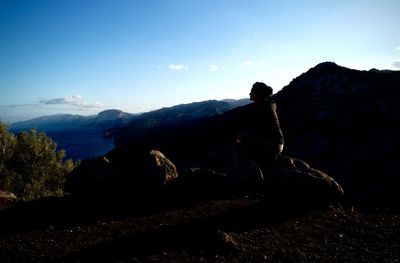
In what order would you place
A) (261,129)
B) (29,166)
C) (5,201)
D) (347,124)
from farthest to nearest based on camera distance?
(347,124), (29,166), (261,129), (5,201)

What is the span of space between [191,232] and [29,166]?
122ft

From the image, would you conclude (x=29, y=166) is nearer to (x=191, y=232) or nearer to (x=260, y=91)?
(x=260, y=91)

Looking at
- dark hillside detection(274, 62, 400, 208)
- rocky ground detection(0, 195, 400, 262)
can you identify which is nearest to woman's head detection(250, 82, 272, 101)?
rocky ground detection(0, 195, 400, 262)

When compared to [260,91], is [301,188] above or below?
below

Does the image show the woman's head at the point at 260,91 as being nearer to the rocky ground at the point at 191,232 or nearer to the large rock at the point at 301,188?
the large rock at the point at 301,188

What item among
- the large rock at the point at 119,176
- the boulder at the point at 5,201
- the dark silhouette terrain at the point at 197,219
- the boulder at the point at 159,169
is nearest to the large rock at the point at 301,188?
the dark silhouette terrain at the point at 197,219

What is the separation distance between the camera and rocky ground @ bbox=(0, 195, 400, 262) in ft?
25.6

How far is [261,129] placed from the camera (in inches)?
528

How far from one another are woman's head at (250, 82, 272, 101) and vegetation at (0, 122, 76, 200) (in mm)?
30681

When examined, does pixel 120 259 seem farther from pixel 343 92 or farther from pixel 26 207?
pixel 343 92

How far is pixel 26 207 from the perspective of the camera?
11.9 metres

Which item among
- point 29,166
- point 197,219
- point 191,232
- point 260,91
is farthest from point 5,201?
point 29,166

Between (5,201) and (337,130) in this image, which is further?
(337,130)

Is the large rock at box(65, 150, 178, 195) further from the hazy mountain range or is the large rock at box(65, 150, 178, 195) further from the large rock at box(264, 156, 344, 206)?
the hazy mountain range
